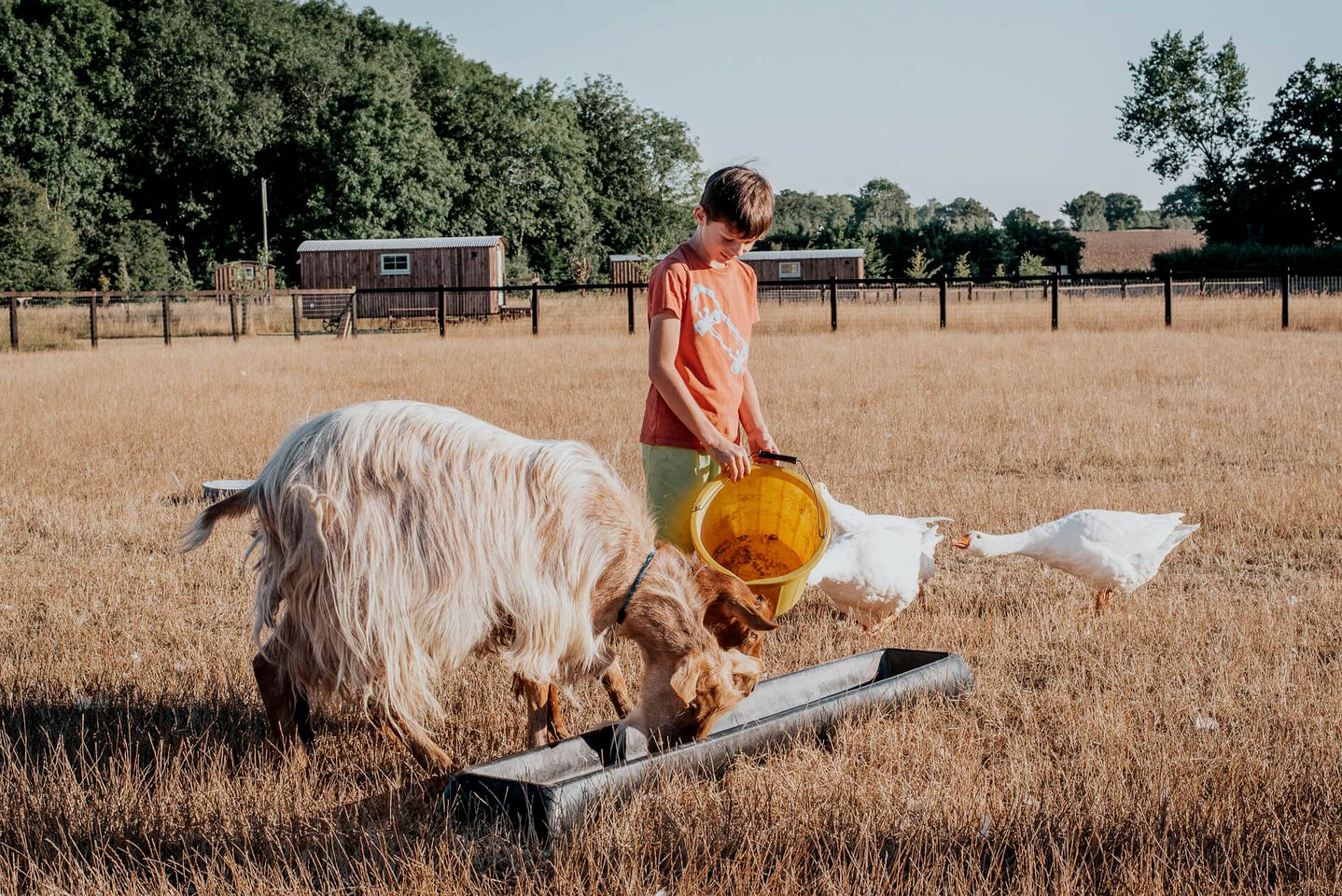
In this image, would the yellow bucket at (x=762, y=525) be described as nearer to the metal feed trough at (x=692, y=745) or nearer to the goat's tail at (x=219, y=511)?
the metal feed trough at (x=692, y=745)

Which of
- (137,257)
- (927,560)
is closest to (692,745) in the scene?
(927,560)

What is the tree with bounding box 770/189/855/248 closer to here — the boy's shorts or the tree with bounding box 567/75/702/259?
the tree with bounding box 567/75/702/259

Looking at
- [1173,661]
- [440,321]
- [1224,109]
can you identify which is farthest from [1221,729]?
[1224,109]

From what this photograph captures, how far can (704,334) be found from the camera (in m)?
4.54

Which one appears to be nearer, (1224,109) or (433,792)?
(433,792)

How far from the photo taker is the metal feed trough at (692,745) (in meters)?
3.18

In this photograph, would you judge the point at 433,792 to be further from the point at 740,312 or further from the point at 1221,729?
the point at 1221,729

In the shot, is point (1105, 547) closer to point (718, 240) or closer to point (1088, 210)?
point (718, 240)

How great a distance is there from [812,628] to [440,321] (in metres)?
23.6

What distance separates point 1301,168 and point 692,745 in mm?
69408

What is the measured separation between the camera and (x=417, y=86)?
Result: 6506 cm

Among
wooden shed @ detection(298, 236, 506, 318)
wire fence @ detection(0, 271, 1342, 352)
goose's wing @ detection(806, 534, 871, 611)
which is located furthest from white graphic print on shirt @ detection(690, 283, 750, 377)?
wooden shed @ detection(298, 236, 506, 318)

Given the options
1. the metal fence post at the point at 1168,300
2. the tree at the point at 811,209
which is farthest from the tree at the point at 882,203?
the metal fence post at the point at 1168,300

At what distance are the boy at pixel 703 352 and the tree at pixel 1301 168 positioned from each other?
6557 cm
